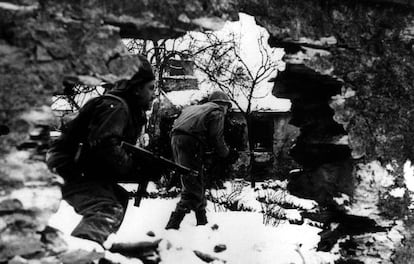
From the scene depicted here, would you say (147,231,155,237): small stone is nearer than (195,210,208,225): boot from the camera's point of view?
Yes

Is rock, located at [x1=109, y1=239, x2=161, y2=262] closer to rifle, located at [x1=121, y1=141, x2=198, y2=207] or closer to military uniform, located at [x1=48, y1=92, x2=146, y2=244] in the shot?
military uniform, located at [x1=48, y1=92, x2=146, y2=244]

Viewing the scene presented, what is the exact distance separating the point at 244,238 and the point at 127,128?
168cm

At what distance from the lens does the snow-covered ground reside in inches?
165

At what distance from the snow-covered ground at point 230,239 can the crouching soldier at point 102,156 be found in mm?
383

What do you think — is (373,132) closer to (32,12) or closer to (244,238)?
(244,238)

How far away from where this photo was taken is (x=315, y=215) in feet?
14.8

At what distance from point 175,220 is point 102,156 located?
7.49 feet

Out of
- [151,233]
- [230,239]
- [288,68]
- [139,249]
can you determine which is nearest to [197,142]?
[230,239]

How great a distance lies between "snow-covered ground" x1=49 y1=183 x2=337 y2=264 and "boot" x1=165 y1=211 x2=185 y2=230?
142mm

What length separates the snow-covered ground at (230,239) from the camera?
4.20 meters

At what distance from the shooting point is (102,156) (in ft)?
11.8

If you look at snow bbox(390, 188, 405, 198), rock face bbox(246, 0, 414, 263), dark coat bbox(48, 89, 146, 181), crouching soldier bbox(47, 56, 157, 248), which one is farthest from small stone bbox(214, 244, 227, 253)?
snow bbox(390, 188, 405, 198)

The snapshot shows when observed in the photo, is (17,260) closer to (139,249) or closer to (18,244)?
(18,244)

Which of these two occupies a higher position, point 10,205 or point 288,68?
point 288,68
